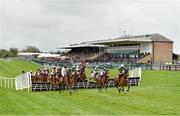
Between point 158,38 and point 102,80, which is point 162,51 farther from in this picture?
point 102,80

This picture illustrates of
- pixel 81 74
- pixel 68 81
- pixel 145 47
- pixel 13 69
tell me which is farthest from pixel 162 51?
pixel 68 81

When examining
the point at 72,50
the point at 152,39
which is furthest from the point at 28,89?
the point at 72,50

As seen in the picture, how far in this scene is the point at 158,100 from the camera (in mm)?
21594

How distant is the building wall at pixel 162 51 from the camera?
87938 mm

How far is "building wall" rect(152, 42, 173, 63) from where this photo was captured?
87.9 meters

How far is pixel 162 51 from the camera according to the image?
89688 mm

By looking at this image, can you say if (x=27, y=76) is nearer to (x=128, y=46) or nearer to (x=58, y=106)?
(x=58, y=106)

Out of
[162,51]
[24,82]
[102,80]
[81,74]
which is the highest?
[162,51]

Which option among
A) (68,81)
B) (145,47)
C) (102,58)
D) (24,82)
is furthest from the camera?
(102,58)

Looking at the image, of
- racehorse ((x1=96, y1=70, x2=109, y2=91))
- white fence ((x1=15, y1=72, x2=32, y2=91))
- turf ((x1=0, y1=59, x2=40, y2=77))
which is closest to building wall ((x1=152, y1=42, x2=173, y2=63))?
turf ((x1=0, y1=59, x2=40, y2=77))

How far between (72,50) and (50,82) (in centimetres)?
9803

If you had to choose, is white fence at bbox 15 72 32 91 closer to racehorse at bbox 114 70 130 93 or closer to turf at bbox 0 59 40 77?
racehorse at bbox 114 70 130 93

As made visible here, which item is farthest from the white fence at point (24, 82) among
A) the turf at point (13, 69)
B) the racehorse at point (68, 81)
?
the turf at point (13, 69)

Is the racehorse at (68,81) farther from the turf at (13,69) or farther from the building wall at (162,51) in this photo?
the building wall at (162,51)
